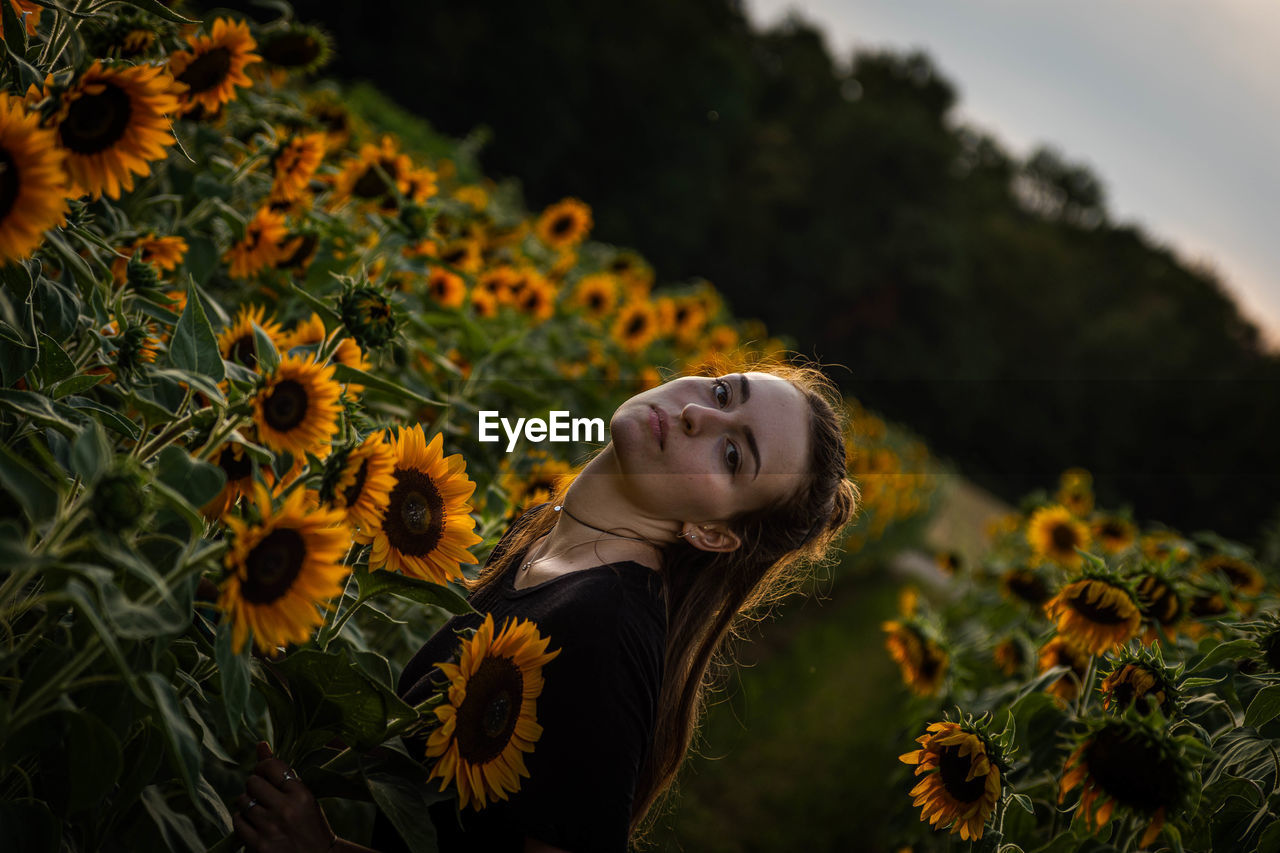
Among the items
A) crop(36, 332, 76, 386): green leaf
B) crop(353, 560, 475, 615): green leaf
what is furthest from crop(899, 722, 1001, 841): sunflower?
crop(36, 332, 76, 386): green leaf

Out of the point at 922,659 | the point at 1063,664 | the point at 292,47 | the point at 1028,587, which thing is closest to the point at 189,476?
the point at 292,47

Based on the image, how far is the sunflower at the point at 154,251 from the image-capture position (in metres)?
1.73

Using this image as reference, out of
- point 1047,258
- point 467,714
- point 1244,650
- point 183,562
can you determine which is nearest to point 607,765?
point 467,714

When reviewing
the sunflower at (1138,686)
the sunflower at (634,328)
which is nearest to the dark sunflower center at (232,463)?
the sunflower at (1138,686)

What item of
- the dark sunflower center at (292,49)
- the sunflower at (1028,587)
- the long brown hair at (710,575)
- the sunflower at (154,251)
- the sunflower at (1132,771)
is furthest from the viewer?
the sunflower at (1028,587)

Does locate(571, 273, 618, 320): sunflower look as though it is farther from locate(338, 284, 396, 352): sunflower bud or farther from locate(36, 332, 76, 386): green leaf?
locate(36, 332, 76, 386): green leaf

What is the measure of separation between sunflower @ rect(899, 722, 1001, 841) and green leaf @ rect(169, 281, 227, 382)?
1.16 metres

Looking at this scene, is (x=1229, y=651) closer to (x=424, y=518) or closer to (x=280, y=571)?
(x=424, y=518)

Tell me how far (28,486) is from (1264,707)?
1.85 m

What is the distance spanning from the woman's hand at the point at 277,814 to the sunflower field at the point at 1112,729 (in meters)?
0.94

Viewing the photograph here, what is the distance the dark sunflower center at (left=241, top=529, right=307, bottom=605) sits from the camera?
3.09ft

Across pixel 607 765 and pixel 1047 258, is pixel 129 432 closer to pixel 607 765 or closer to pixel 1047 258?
pixel 607 765

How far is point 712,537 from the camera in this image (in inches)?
71.6

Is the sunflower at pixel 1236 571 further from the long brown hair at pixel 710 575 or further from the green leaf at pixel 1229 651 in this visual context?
the long brown hair at pixel 710 575
